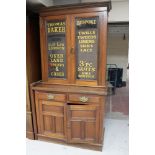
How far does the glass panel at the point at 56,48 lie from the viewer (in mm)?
2004

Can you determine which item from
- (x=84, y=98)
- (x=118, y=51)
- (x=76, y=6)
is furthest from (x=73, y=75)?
(x=118, y=51)

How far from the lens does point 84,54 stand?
196 centimetres

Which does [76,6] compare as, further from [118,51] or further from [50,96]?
[118,51]

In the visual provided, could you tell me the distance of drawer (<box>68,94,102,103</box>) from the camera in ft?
6.10

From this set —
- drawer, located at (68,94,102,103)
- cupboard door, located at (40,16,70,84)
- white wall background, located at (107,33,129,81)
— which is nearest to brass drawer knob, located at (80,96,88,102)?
drawer, located at (68,94,102,103)

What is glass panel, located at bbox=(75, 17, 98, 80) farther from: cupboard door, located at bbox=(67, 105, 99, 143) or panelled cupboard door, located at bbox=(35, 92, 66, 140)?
panelled cupboard door, located at bbox=(35, 92, 66, 140)

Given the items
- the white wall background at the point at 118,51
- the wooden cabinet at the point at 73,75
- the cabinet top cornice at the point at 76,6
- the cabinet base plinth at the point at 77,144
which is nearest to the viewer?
the cabinet top cornice at the point at 76,6

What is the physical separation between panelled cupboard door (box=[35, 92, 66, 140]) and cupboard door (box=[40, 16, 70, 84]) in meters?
0.31

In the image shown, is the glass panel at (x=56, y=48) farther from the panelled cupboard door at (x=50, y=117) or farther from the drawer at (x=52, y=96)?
the panelled cupboard door at (x=50, y=117)

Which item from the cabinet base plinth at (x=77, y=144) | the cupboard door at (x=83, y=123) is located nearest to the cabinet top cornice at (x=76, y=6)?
the cupboard door at (x=83, y=123)

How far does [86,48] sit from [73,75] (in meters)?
0.40
